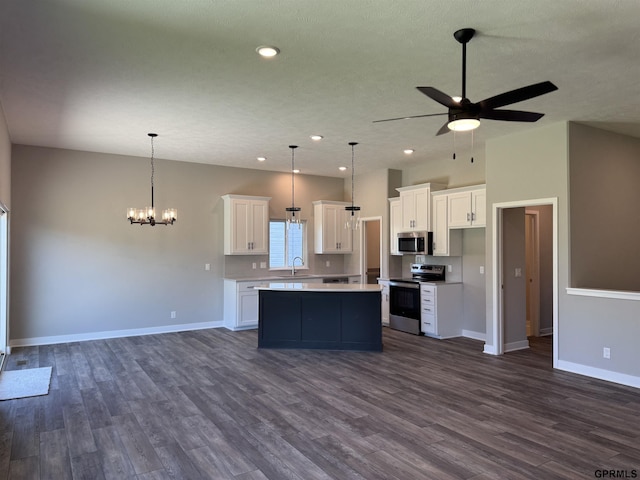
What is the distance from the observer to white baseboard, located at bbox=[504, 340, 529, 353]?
6.20m

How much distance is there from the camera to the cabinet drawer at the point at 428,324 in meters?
7.07

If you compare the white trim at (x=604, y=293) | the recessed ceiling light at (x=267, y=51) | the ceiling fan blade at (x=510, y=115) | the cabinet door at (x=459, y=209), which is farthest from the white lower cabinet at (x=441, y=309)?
the recessed ceiling light at (x=267, y=51)

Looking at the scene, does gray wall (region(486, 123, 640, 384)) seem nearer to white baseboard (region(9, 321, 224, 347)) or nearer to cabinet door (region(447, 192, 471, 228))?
cabinet door (region(447, 192, 471, 228))

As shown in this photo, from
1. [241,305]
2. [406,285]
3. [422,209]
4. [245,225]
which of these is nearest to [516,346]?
[406,285]

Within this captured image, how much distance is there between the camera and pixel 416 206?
7648 millimetres

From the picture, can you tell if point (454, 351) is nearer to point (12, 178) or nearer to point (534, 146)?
point (534, 146)

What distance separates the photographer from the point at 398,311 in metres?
7.77

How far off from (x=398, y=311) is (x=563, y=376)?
3098mm

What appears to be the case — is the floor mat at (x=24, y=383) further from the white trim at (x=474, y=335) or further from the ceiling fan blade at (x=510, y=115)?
the white trim at (x=474, y=335)

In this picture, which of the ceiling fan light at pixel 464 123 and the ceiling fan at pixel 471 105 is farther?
the ceiling fan light at pixel 464 123

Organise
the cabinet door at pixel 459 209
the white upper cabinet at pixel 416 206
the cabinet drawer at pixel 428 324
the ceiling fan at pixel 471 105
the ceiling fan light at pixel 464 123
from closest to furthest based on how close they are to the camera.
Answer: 1. the ceiling fan at pixel 471 105
2. the ceiling fan light at pixel 464 123
3. the cabinet door at pixel 459 209
4. the cabinet drawer at pixel 428 324
5. the white upper cabinet at pixel 416 206

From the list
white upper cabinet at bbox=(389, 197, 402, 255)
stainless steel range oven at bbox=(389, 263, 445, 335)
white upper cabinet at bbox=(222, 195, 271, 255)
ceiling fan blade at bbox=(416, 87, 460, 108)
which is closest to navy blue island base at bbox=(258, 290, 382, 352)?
stainless steel range oven at bbox=(389, 263, 445, 335)

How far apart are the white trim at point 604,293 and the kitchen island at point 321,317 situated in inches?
93.2

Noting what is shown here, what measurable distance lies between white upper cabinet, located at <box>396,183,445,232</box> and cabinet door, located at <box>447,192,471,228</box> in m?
0.41
